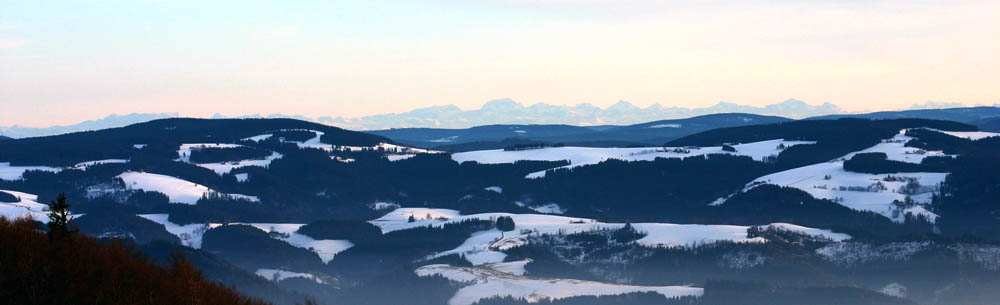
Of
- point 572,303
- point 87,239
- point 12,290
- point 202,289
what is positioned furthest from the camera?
point 572,303

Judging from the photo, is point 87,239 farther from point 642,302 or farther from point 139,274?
point 642,302

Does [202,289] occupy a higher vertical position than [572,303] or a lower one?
higher

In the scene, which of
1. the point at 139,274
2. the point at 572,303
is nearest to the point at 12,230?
the point at 139,274

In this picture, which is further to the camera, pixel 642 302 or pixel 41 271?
pixel 642 302

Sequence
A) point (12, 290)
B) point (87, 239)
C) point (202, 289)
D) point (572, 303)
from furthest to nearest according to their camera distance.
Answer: point (572, 303) → point (87, 239) → point (202, 289) → point (12, 290)

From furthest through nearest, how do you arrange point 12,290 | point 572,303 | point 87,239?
point 572,303 → point 87,239 → point 12,290

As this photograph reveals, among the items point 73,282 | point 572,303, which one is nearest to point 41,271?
point 73,282

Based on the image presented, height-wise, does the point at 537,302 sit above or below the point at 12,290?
below

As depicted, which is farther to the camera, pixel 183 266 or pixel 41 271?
pixel 183 266

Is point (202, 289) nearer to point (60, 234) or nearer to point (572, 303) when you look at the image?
point (60, 234)
